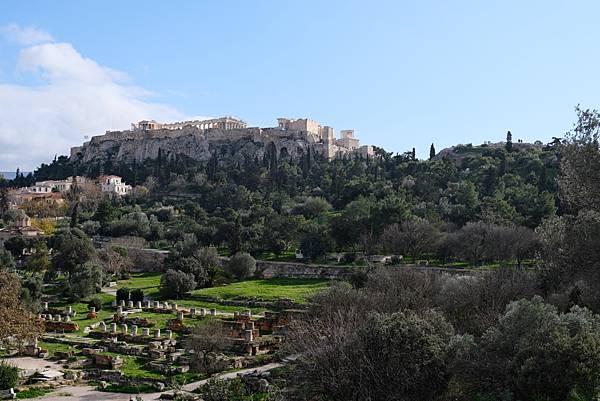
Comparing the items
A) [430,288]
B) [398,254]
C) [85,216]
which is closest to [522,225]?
[398,254]

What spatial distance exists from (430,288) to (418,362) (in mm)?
11972

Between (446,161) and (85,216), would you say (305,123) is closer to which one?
(446,161)

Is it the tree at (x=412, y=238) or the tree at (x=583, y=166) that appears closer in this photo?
the tree at (x=583, y=166)

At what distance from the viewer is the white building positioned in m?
102

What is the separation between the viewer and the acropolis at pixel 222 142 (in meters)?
122

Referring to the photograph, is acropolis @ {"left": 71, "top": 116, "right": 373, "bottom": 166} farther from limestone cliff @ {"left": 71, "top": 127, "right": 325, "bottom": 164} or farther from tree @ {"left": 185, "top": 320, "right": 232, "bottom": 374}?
tree @ {"left": 185, "top": 320, "right": 232, "bottom": 374}

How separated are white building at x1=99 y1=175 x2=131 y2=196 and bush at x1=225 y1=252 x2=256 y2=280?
5281cm

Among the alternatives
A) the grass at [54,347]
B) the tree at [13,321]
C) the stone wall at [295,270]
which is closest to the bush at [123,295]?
the grass at [54,347]

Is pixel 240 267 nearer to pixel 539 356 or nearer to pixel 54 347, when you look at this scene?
pixel 54 347

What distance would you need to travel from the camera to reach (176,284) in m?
45.8

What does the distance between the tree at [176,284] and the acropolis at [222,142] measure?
6830 centimetres

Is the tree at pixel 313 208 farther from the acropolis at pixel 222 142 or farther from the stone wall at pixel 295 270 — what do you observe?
the acropolis at pixel 222 142

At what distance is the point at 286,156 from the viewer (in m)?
117

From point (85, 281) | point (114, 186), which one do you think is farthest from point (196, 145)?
point (85, 281)
